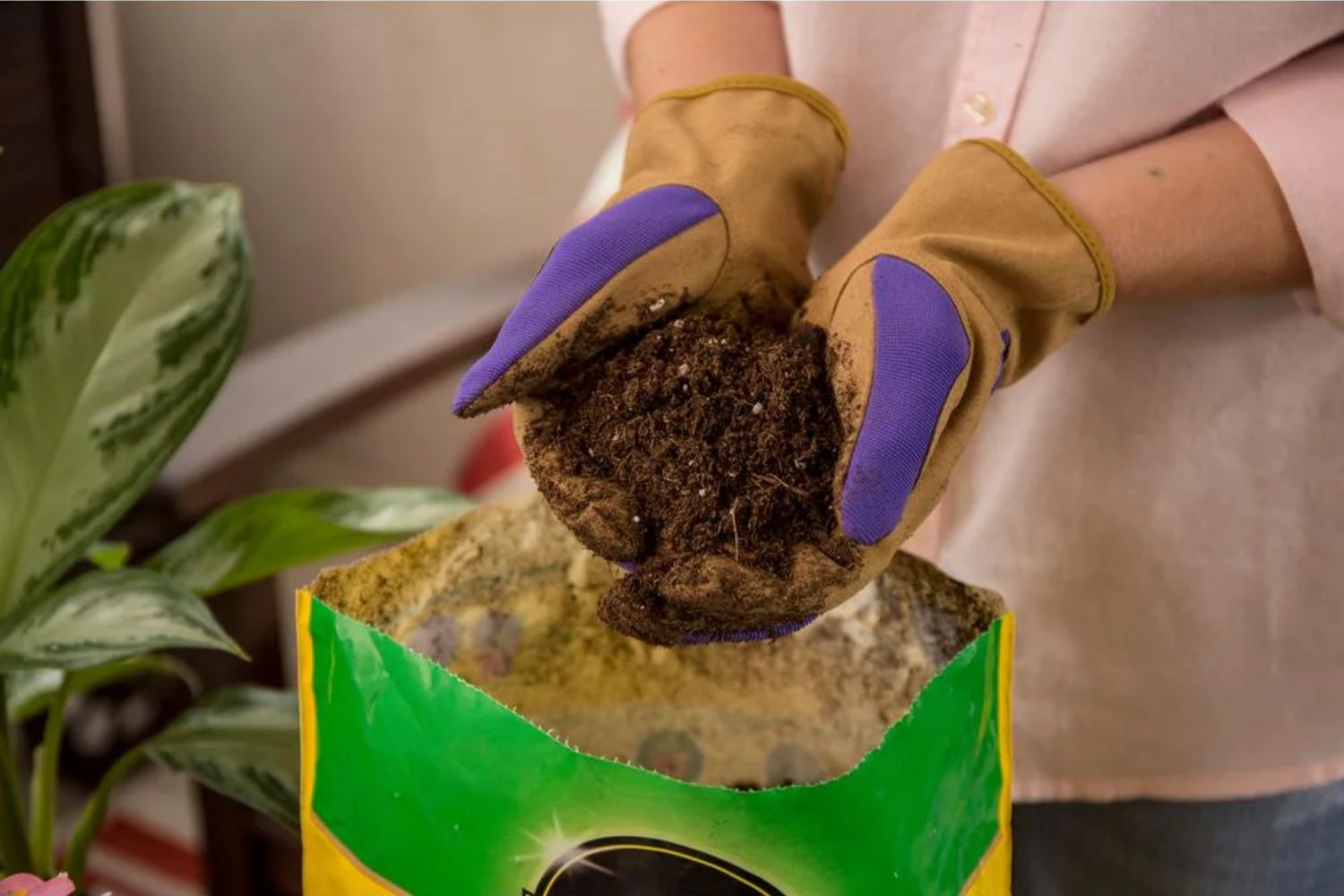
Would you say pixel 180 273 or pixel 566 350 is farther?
pixel 180 273

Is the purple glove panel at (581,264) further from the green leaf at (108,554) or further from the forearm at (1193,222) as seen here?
the green leaf at (108,554)

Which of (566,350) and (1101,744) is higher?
(566,350)

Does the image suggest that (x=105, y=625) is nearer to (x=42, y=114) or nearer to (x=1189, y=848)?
(x=1189, y=848)

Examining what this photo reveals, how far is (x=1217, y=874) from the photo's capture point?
68cm

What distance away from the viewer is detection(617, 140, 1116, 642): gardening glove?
42 cm

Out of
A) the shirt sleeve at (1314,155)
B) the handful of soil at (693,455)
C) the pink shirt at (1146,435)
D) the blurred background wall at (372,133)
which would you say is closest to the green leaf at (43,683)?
the handful of soil at (693,455)

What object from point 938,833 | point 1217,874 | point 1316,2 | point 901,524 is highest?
point 1316,2

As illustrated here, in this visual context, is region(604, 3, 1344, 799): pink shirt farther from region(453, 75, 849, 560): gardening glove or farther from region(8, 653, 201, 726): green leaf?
region(8, 653, 201, 726): green leaf

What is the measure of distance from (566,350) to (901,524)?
0.14 meters

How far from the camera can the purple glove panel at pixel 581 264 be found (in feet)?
1.48

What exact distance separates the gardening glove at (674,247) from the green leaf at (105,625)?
150 mm

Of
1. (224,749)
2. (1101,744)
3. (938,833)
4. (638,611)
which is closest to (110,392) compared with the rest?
(224,749)

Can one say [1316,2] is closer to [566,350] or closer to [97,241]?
[566,350]

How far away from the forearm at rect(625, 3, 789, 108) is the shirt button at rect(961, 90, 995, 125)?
11cm
